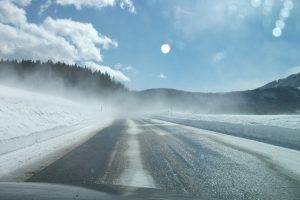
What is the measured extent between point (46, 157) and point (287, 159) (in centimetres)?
800

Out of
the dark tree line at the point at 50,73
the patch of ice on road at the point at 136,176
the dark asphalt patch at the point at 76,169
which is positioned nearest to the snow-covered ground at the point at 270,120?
the patch of ice on road at the point at 136,176

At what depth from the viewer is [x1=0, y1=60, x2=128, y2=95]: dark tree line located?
4109 inches

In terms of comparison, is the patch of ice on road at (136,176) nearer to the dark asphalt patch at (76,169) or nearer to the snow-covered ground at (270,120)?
the dark asphalt patch at (76,169)

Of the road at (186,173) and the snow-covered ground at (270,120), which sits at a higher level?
the snow-covered ground at (270,120)

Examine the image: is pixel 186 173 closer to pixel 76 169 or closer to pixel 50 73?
pixel 76 169

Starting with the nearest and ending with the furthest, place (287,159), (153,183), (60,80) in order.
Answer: (153,183) < (287,159) < (60,80)

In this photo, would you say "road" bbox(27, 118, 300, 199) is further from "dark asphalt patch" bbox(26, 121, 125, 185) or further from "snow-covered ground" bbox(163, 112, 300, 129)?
"snow-covered ground" bbox(163, 112, 300, 129)

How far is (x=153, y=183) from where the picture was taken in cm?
645

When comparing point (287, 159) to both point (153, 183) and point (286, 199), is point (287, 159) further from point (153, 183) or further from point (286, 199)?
point (153, 183)

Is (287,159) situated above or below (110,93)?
below

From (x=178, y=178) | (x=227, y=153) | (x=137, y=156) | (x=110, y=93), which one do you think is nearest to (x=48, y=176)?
(x=178, y=178)

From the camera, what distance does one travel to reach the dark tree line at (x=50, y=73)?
104375 millimetres

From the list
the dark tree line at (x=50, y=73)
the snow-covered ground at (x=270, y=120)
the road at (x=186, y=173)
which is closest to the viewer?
the road at (x=186, y=173)

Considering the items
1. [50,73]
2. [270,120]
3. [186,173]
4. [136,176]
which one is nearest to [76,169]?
[136,176]
